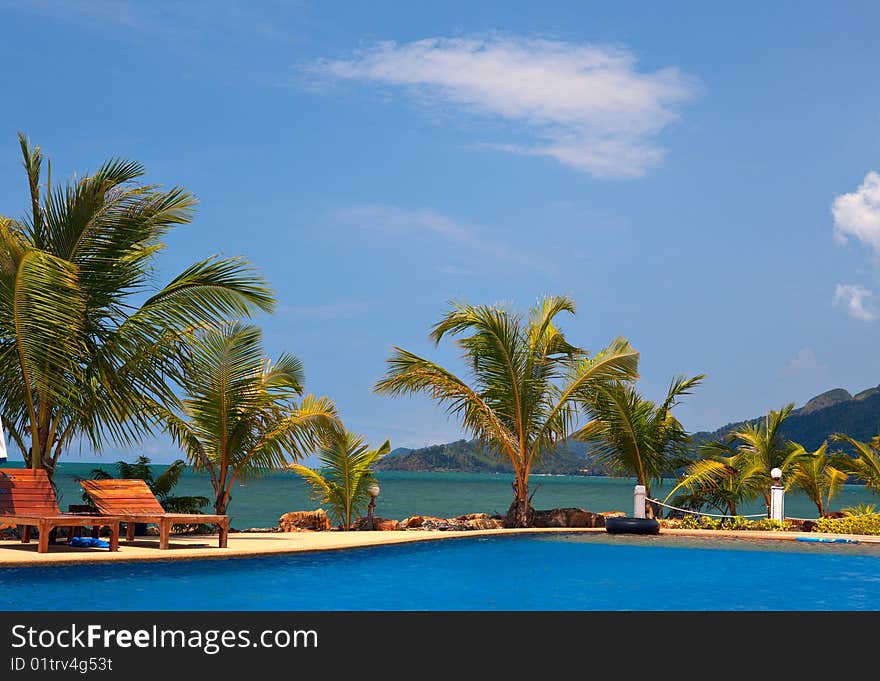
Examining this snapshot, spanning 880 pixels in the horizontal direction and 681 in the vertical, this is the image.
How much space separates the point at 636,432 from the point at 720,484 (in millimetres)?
2570

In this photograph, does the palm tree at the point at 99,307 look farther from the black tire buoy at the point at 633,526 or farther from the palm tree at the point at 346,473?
the black tire buoy at the point at 633,526

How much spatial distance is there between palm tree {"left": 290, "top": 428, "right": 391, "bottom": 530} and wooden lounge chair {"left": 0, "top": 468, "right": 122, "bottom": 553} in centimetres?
714

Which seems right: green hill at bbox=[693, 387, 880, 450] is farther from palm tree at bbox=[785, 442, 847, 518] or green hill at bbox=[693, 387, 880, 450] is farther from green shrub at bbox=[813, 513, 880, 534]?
green shrub at bbox=[813, 513, 880, 534]

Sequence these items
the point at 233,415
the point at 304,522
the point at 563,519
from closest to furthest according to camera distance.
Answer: the point at 233,415
the point at 304,522
the point at 563,519

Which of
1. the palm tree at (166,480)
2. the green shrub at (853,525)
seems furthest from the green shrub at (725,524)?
the palm tree at (166,480)

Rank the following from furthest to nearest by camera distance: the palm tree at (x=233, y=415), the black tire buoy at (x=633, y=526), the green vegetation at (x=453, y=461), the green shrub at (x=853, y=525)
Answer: the green vegetation at (x=453, y=461) < the green shrub at (x=853, y=525) < the black tire buoy at (x=633, y=526) < the palm tree at (x=233, y=415)

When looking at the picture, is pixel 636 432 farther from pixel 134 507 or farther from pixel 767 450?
pixel 134 507

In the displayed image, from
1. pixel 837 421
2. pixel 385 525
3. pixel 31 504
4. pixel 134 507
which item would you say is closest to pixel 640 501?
pixel 385 525

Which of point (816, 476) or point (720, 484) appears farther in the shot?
point (816, 476)

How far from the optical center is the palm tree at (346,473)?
60.8ft

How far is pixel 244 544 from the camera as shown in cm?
1252

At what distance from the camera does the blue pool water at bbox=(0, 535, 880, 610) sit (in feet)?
28.4

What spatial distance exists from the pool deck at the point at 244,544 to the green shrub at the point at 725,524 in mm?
708
